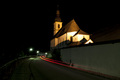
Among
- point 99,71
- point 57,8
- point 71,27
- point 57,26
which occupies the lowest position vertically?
point 99,71

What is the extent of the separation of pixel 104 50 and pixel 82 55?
3882mm

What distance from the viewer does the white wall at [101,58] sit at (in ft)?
31.3

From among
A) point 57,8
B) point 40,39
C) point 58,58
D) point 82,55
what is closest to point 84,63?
point 82,55

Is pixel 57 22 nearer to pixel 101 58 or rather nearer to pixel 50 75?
pixel 101 58

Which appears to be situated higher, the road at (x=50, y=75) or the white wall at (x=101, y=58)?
the white wall at (x=101, y=58)

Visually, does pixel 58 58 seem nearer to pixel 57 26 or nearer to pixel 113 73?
pixel 113 73

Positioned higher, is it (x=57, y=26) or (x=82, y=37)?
(x=57, y=26)

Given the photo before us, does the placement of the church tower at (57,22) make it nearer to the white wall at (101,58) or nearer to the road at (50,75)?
the white wall at (101,58)

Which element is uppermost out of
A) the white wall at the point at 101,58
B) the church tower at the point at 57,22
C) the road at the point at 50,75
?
the church tower at the point at 57,22

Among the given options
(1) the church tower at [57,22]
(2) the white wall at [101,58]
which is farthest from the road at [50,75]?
(1) the church tower at [57,22]

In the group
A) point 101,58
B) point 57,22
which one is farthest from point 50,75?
point 57,22

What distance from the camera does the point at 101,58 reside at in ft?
36.1

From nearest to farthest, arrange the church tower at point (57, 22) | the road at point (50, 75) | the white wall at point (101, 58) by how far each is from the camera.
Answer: the road at point (50, 75)
the white wall at point (101, 58)
the church tower at point (57, 22)

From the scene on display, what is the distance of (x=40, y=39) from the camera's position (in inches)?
4210
